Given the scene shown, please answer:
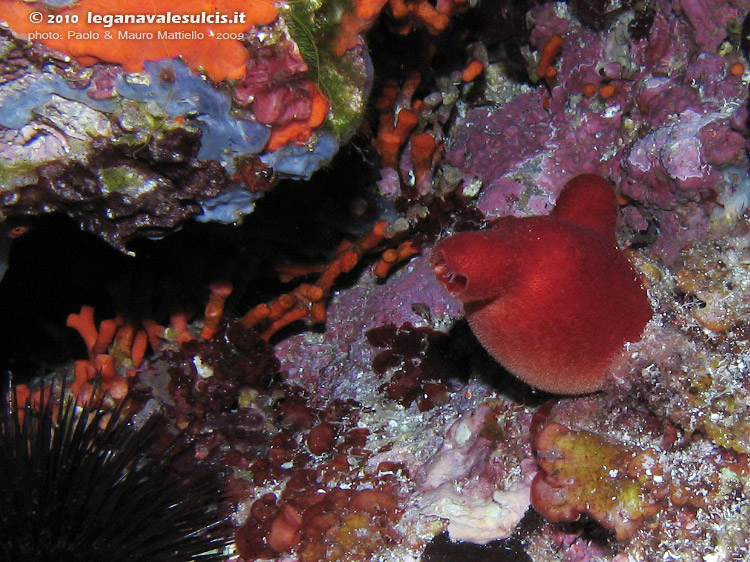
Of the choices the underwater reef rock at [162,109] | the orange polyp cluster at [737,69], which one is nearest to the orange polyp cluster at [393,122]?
the underwater reef rock at [162,109]

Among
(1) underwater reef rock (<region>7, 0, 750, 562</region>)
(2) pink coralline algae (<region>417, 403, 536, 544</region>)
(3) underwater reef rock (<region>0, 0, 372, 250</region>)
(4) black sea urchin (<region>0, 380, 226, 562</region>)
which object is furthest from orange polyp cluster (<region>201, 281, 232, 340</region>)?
(2) pink coralline algae (<region>417, 403, 536, 544</region>)

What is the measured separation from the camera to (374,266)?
14.0 feet

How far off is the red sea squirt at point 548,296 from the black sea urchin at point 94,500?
188 cm

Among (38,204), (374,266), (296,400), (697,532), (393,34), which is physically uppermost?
(393,34)

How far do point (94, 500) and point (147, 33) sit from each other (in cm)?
230

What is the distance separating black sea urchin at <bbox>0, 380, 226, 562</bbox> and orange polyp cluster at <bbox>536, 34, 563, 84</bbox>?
3718 mm

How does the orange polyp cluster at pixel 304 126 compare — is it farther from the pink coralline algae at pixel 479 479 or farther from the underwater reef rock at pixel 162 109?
the pink coralline algae at pixel 479 479

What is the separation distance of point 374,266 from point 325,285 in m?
→ 0.47

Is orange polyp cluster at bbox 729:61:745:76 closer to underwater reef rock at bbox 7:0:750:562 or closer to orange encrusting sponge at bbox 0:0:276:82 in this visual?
underwater reef rock at bbox 7:0:750:562

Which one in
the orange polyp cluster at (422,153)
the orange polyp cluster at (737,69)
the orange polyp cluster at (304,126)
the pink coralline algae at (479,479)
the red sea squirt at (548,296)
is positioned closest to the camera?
the red sea squirt at (548,296)

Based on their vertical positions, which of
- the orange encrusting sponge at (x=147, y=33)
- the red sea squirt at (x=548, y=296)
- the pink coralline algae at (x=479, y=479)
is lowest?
the pink coralline algae at (x=479, y=479)

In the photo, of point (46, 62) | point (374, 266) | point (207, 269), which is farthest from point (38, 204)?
point (374, 266)

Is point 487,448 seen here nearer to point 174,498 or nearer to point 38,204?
point 174,498

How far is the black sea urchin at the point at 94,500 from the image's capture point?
2.57 metres
